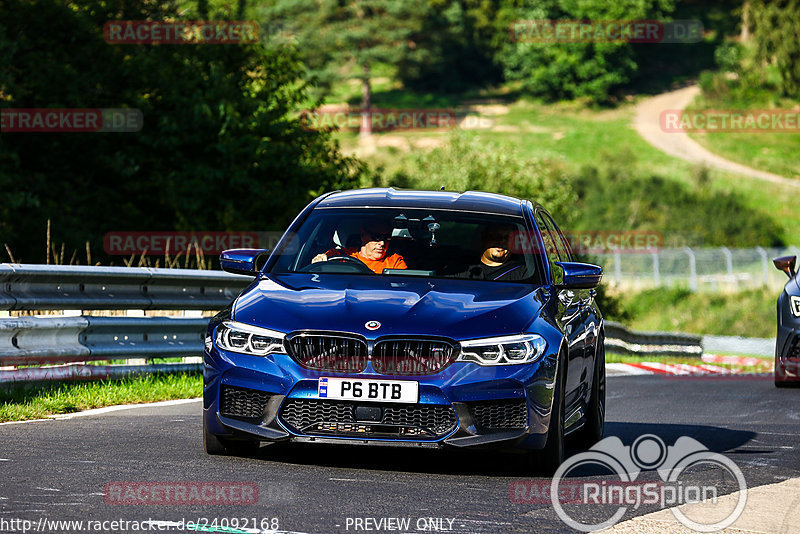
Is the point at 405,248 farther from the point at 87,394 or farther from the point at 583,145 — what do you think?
the point at 583,145

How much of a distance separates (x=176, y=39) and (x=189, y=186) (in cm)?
377

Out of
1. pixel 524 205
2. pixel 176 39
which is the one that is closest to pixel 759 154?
pixel 176 39

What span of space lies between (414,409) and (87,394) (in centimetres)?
389

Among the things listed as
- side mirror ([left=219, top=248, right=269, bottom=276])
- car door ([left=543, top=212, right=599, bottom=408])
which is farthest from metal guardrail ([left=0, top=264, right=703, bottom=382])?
car door ([left=543, top=212, right=599, bottom=408])

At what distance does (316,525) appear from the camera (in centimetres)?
562

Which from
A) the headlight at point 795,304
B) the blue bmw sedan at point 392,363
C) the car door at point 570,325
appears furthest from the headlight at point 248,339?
the headlight at point 795,304

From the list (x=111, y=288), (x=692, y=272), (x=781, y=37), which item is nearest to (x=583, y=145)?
(x=781, y=37)

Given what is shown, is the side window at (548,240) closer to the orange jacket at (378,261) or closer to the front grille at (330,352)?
the orange jacket at (378,261)

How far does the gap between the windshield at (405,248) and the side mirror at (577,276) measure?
0.18 metres

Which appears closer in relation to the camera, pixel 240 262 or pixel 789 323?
pixel 240 262

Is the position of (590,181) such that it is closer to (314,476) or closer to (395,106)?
(395,106)

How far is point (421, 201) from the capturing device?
8.77 metres

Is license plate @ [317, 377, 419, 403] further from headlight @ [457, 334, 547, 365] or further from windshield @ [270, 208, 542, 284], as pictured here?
windshield @ [270, 208, 542, 284]

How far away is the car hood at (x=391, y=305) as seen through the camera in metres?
7.13
